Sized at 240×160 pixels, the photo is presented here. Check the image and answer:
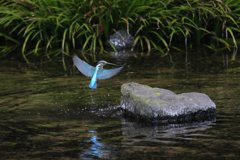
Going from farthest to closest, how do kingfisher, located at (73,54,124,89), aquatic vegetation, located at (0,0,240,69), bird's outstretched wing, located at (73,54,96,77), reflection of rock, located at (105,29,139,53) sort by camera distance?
reflection of rock, located at (105,29,139,53)
aquatic vegetation, located at (0,0,240,69)
bird's outstretched wing, located at (73,54,96,77)
kingfisher, located at (73,54,124,89)

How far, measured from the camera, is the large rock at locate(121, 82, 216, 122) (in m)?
3.51

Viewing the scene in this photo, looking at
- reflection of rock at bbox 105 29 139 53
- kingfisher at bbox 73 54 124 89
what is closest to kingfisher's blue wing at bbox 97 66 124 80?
kingfisher at bbox 73 54 124 89

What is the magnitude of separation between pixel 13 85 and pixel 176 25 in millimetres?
3295

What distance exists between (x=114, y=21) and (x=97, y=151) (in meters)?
4.89

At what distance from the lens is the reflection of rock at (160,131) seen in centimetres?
312

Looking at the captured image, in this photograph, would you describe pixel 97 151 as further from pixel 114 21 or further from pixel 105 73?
pixel 114 21

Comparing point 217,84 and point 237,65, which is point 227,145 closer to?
point 217,84

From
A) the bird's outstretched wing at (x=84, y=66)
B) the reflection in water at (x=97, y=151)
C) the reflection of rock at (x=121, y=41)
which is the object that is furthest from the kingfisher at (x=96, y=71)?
the reflection of rock at (x=121, y=41)

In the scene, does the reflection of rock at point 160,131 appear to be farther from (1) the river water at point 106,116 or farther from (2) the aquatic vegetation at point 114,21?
(2) the aquatic vegetation at point 114,21

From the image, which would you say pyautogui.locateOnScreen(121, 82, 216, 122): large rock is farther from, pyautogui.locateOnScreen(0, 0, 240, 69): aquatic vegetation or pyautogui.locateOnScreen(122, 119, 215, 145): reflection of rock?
pyautogui.locateOnScreen(0, 0, 240, 69): aquatic vegetation

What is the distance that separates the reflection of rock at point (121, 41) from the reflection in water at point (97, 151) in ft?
14.8

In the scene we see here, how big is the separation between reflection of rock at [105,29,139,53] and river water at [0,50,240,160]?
1.06 metres

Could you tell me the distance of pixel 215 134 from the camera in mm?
3172

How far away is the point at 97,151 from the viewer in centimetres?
287
